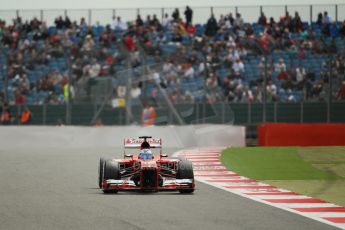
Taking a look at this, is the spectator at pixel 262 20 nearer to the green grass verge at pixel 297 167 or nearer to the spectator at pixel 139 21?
the spectator at pixel 139 21

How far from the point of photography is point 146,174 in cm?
1243

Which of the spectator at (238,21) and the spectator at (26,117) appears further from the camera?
the spectator at (238,21)

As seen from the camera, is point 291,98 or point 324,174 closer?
point 324,174

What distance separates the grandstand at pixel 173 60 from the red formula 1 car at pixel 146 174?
12.3 m

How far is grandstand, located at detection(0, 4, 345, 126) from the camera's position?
25.9 m

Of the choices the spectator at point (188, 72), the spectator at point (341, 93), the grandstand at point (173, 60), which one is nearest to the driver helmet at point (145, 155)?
the grandstand at point (173, 60)

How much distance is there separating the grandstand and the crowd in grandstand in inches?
1.3

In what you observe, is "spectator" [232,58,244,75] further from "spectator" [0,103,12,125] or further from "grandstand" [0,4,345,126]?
"spectator" [0,103,12,125]

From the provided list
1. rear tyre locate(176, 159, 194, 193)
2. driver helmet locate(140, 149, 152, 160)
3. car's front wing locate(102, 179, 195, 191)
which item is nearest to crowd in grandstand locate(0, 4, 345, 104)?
driver helmet locate(140, 149, 152, 160)

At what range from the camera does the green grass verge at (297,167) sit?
14.1 meters

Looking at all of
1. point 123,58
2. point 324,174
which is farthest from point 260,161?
point 123,58

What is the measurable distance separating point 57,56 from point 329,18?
9397 mm

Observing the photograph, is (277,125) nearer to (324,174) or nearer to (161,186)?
Result: (324,174)

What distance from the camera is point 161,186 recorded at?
41.2 feet
